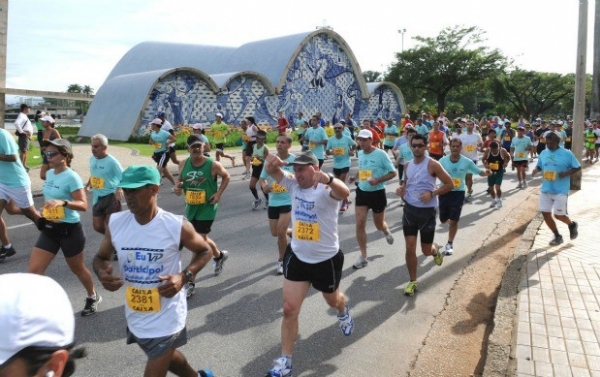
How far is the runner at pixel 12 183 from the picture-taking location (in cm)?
630

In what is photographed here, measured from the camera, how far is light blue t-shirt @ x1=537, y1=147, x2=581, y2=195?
7562 millimetres

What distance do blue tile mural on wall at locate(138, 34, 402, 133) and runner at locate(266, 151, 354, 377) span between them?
23.8 m

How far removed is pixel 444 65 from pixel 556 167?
44806mm

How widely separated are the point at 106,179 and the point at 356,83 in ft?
116

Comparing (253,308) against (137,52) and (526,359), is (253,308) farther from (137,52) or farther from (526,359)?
(137,52)

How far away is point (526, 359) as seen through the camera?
4.08 meters

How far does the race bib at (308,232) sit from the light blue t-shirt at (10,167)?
170 inches

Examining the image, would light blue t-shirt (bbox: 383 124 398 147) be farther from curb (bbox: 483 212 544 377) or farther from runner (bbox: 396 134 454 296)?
runner (bbox: 396 134 454 296)

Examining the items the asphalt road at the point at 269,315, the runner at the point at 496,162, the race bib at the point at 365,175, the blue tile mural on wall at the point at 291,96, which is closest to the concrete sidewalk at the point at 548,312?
the asphalt road at the point at 269,315

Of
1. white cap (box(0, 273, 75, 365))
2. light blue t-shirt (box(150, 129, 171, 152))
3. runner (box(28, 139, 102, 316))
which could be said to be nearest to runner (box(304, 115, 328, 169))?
light blue t-shirt (box(150, 129, 171, 152))

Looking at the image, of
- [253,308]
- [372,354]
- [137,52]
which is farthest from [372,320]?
[137,52]

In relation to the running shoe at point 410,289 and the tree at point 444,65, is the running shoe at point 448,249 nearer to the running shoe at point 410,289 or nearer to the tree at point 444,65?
the running shoe at point 410,289

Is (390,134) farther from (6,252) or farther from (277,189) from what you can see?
(6,252)

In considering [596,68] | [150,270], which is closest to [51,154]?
[150,270]
